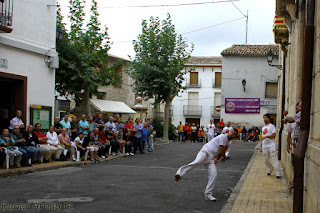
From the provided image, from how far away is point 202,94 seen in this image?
54906 mm

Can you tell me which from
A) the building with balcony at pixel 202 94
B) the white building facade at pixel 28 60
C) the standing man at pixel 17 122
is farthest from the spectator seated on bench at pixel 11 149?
the building with balcony at pixel 202 94

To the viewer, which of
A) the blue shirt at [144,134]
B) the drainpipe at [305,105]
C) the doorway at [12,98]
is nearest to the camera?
the drainpipe at [305,105]

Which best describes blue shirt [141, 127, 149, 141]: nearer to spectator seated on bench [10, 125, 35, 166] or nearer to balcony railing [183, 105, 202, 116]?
spectator seated on bench [10, 125, 35, 166]

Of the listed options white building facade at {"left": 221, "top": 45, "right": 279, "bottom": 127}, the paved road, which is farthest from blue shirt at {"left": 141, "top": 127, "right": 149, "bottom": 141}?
white building facade at {"left": 221, "top": 45, "right": 279, "bottom": 127}

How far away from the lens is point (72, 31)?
70.2ft

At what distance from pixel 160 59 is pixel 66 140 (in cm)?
1811

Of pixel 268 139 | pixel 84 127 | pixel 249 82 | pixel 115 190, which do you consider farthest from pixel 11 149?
pixel 249 82

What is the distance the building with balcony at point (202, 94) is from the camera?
5406cm

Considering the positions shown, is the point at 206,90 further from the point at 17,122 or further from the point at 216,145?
the point at 216,145

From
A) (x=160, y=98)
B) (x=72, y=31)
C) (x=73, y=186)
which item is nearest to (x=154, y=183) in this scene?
(x=73, y=186)

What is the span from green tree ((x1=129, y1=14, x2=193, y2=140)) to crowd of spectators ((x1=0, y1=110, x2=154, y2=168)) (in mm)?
10976

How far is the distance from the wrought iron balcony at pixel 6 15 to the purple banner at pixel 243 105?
2786 centimetres

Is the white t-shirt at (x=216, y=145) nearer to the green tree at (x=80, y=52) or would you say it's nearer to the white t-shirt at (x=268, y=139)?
the white t-shirt at (x=268, y=139)

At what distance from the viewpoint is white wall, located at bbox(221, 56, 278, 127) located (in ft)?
129
